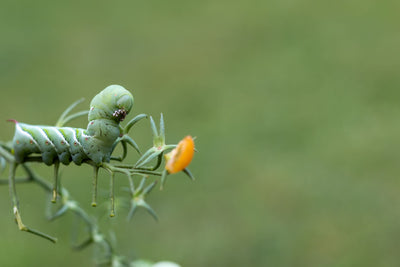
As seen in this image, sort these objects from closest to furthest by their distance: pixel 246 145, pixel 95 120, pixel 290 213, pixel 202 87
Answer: pixel 95 120 < pixel 290 213 < pixel 246 145 < pixel 202 87

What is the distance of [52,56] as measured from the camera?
4.43m

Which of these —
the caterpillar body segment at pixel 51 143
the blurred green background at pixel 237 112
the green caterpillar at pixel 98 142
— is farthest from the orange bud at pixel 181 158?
the blurred green background at pixel 237 112

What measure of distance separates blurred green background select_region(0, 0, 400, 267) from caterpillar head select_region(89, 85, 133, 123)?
1.02 metres

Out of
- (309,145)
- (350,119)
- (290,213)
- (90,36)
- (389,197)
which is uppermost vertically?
(90,36)

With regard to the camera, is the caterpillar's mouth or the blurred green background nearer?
the caterpillar's mouth

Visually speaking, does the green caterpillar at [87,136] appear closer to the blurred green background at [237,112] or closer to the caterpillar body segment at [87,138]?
the caterpillar body segment at [87,138]

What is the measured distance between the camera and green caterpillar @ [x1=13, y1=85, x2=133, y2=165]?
0.71 m

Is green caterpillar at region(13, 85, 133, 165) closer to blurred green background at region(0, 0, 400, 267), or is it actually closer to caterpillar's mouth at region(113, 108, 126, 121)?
caterpillar's mouth at region(113, 108, 126, 121)

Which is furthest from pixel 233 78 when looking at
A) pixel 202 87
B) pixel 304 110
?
pixel 304 110

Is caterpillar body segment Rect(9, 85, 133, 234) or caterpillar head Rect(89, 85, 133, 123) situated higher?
caterpillar head Rect(89, 85, 133, 123)

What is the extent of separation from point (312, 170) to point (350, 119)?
60 cm

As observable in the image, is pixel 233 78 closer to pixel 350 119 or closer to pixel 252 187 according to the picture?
pixel 350 119

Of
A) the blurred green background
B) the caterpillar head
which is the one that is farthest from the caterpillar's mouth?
the blurred green background

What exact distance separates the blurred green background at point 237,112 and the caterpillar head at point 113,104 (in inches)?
40.2
